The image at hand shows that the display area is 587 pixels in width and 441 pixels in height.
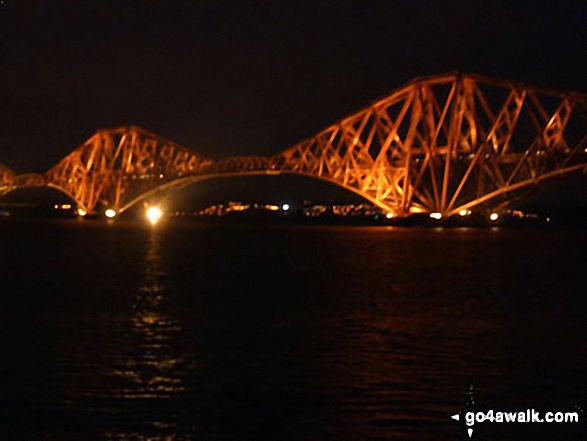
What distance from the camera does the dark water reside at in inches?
542

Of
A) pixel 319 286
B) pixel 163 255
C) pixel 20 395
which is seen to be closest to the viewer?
pixel 20 395

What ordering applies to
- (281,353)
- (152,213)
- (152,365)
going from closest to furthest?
1. (152,365)
2. (281,353)
3. (152,213)

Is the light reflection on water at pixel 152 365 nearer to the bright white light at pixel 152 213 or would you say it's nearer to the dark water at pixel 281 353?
the dark water at pixel 281 353

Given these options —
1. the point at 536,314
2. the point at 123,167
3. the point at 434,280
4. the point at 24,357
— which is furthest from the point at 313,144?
the point at 24,357

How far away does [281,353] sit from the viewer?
18.8 meters

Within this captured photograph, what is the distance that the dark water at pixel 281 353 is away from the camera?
45.1ft

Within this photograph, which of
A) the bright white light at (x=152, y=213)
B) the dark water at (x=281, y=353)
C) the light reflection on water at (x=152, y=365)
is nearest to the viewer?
the dark water at (x=281, y=353)

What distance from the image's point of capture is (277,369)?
17.2 meters

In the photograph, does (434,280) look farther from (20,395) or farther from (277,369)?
(20,395)

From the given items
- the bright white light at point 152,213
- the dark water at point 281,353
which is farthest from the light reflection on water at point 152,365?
the bright white light at point 152,213

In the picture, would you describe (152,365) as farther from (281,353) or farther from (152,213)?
(152,213)

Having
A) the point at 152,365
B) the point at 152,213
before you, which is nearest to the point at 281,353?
the point at 152,365

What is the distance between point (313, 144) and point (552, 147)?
3425cm

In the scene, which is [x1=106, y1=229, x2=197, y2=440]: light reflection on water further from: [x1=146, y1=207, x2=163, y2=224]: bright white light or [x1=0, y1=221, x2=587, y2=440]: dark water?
[x1=146, y1=207, x2=163, y2=224]: bright white light
